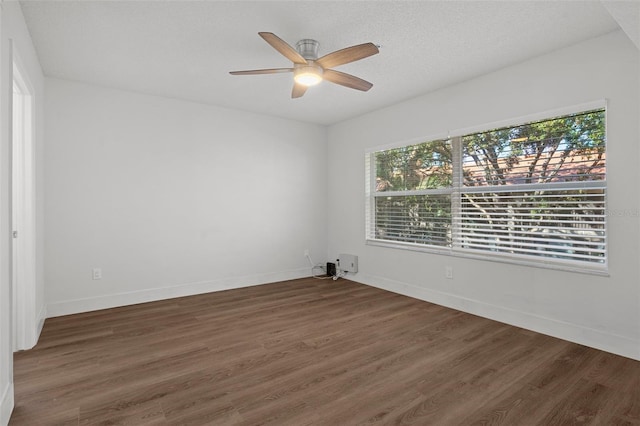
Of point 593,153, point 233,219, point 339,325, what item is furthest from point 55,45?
point 593,153

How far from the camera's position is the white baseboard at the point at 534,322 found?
2520 millimetres

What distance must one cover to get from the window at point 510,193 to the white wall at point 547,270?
0.12 metres

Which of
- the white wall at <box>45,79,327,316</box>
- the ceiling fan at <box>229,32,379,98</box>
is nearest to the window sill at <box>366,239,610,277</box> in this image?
the white wall at <box>45,79,327,316</box>

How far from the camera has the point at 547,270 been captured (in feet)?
9.64

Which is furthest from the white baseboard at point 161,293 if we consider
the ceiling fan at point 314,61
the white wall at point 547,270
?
the ceiling fan at point 314,61

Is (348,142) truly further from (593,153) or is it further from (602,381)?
(602,381)

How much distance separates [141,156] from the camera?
3.89 meters

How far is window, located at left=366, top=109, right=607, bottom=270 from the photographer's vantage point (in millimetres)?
2746

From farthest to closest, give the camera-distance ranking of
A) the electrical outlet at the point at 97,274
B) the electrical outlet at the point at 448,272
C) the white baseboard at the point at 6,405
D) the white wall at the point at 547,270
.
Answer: the electrical outlet at the point at 448,272 → the electrical outlet at the point at 97,274 → the white wall at the point at 547,270 → the white baseboard at the point at 6,405

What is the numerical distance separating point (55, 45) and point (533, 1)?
12.0 feet

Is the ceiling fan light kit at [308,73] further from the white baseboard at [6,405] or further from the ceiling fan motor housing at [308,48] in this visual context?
the white baseboard at [6,405]

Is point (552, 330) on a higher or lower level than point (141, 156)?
lower

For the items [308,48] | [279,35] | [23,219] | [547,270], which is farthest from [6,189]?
[547,270]

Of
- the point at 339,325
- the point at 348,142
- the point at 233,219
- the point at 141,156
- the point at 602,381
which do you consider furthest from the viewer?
the point at 348,142
